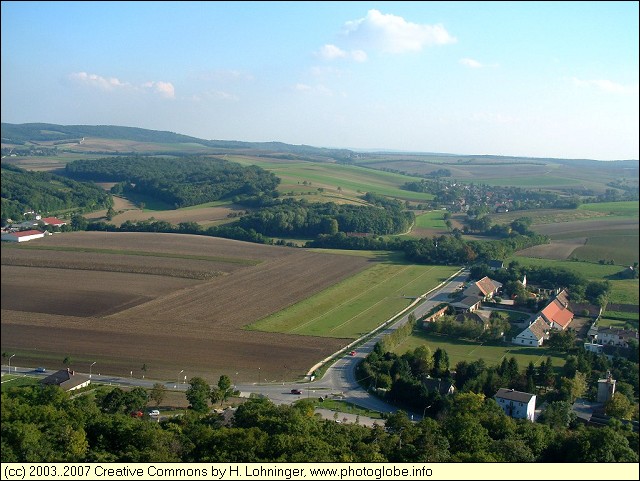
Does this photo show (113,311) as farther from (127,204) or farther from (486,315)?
(127,204)

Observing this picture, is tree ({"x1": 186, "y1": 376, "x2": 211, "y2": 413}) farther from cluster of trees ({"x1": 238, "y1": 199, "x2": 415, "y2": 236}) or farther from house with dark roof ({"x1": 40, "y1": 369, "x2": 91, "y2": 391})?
cluster of trees ({"x1": 238, "y1": 199, "x2": 415, "y2": 236})

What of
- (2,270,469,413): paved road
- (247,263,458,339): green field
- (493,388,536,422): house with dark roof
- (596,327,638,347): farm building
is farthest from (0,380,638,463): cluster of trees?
(596,327,638,347): farm building

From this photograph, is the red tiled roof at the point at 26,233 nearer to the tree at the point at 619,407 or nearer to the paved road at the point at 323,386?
the paved road at the point at 323,386

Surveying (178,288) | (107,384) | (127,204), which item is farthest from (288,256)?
(127,204)

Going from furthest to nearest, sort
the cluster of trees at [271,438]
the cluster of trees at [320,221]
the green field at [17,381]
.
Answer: the cluster of trees at [320,221]
the green field at [17,381]
the cluster of trees at [271,438]

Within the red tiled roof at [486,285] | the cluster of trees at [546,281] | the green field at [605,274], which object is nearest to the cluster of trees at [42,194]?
the red tiled roof at [486,285]
